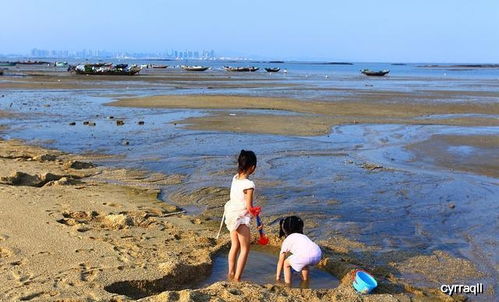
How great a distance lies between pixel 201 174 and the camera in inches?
416

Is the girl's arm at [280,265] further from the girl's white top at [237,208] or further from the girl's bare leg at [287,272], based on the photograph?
the girl's white top at [237,208]

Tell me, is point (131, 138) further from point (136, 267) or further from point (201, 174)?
point (136, 267)

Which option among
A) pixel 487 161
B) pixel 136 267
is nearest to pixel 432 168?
pixel 487 161

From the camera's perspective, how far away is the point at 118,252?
577 centimetres

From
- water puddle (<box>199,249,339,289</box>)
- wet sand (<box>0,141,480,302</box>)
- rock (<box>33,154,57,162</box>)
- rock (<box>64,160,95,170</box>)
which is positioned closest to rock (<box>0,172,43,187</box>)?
wet sand (<box>0,141,480,302</box>)

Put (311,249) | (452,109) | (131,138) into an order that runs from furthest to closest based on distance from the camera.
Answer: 1. (452,109)
2. (131,138)
3. (311,249)

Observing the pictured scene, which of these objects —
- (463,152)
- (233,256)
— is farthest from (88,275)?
(463,152)

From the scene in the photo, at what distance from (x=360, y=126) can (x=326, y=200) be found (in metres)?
10.4

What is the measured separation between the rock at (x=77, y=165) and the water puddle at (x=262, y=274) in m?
5.55

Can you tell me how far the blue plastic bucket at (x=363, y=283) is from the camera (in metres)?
5.05

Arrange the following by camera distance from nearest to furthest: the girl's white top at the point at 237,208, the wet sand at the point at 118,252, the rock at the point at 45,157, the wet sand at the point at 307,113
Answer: the wet sand at the point at 118,252
the girl's white top at the point at 237,208
the rock at the point at 45,157
the wet sand at the point at 307,113

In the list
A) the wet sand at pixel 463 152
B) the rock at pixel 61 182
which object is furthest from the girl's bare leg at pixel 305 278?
the wet sand at pixel 463 152

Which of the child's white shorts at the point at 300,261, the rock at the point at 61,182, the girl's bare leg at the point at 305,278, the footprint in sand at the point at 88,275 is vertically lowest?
the girl's bare leg at the point at 305,278

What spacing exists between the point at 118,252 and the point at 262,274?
1572mm
